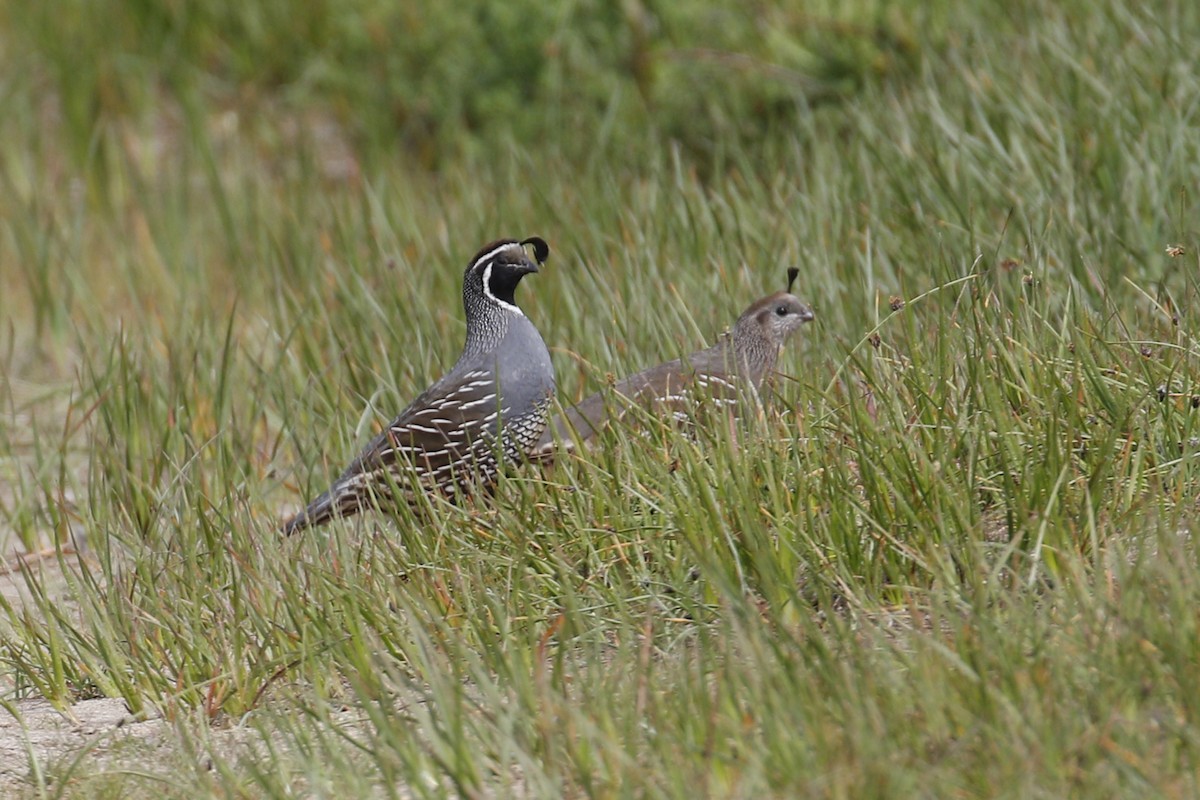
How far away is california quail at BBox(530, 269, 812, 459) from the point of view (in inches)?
187

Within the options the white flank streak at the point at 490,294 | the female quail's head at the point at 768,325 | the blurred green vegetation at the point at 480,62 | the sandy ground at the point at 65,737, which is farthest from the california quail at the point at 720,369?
the blurred green vegetation at the point at 480,62

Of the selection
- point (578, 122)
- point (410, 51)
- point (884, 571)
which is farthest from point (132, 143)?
point (884, 571)

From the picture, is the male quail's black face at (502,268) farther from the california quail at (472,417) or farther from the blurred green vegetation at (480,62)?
the blurred green vegetation at (480,62)

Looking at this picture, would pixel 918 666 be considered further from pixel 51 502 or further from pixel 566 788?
pixel 51 502

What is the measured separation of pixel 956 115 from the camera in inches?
258

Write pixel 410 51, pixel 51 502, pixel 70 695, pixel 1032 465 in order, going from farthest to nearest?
pixel 410 51
pixel 51 502
pixel 70 695
pixel 1032 465

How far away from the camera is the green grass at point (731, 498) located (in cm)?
313

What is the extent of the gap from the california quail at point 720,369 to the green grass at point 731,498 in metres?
0.14

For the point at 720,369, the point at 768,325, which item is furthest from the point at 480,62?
the point at 720,369

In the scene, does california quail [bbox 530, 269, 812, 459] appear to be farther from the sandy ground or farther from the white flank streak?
the sandy ground

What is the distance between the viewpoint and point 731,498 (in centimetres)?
386

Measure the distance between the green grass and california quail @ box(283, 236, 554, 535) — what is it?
0.76 ft

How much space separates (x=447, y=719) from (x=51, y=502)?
2.32 metres

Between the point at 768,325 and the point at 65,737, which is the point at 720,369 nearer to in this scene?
the point at 768,325
